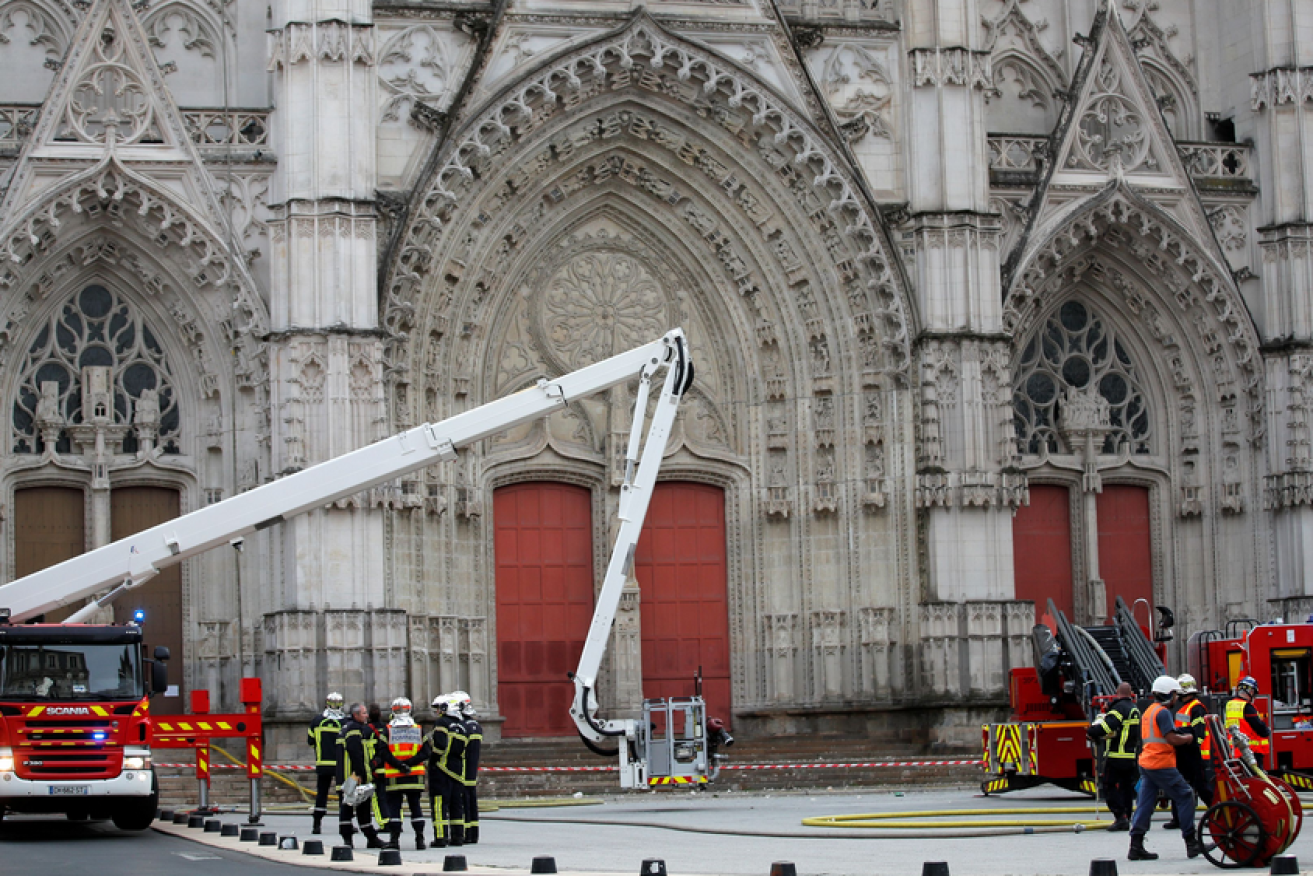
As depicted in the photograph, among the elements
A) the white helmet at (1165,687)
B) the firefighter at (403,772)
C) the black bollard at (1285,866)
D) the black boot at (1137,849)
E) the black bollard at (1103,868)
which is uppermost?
the white helmet at (1165,687)

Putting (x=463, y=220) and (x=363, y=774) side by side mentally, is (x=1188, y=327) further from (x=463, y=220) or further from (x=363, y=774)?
(x=363, y=774)

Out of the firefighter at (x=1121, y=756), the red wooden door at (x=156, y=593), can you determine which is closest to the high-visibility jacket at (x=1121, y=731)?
the firefighter at (x=1121, y=756)

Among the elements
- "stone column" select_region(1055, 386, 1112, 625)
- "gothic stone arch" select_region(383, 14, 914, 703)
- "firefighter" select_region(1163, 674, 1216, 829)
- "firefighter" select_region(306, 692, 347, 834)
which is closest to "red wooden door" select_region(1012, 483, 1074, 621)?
"stone column" select_region(1055, 386, 1112, 625)

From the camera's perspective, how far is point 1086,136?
1203 inches

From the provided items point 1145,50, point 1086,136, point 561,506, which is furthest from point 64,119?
point 1145,50

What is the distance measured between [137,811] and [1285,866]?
1079 cm

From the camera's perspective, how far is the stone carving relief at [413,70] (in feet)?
91.9

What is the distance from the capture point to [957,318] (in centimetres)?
2886

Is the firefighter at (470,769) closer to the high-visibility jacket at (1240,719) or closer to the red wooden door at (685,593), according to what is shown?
the high-visibility jacket at (1240,719)

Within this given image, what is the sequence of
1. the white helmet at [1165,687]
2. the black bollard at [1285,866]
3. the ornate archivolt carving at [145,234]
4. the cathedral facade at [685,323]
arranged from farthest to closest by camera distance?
the cathedral facade at [685,323]
the ornate archivolt carving at [145,234]
the white helmet at [1165,687]
the black bollard at [1285,866]

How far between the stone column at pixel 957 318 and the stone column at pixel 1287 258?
453 cm

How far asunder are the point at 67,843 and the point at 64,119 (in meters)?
12.9

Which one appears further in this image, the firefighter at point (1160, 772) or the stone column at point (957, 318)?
the stone column at point (957, 318)

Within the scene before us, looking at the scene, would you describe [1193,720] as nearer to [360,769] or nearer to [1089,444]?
[360,769]
